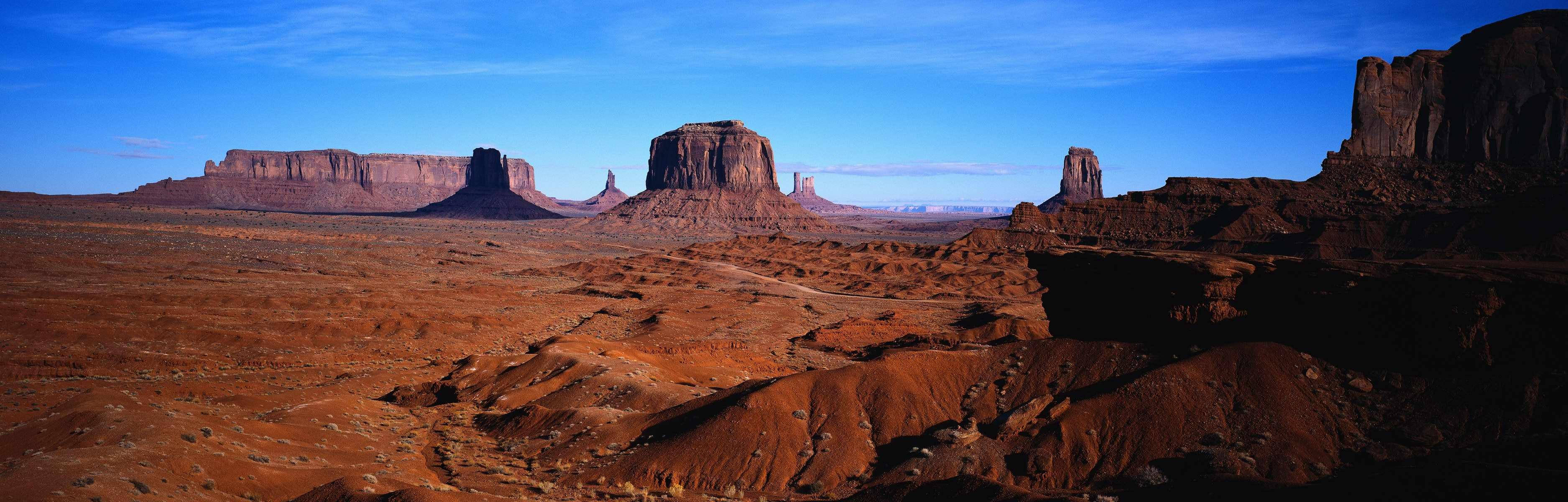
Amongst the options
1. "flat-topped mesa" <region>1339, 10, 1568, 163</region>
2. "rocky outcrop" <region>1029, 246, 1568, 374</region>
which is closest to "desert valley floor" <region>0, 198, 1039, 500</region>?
"rocky outcrop" <region>1029, 246, 1568, 374</region>

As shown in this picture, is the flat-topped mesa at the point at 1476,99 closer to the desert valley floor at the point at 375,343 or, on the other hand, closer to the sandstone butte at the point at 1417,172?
the sandstone butte at the point at 1417,172

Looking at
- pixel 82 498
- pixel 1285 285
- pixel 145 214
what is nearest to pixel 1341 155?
pixel 1285 285

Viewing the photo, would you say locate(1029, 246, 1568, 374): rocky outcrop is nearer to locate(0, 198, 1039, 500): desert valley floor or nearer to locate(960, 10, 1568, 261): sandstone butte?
locate(0, 198, 1039, 500): desert valley floor

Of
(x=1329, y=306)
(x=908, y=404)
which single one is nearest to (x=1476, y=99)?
(x=1329, y=306)

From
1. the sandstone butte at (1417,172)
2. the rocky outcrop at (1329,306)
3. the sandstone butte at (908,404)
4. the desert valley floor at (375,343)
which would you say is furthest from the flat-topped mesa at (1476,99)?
the rocky outcrop at (1329,306)

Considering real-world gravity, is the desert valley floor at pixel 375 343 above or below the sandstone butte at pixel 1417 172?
below

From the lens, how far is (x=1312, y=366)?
66.9ft

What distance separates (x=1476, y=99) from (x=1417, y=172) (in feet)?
27.4

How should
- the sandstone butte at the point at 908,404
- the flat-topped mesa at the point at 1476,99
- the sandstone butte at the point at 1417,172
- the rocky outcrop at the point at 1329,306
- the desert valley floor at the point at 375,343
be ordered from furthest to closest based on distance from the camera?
the flat-topped mesa at the point at 1476,99, the sandstone butte at the point at 1417,172, the desert valley floor at the point at 375,343, the rocky outcrop at the point at 1329,306, the sandstone butte at the point at 908,404

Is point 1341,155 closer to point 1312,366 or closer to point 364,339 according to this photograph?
point 1312,366

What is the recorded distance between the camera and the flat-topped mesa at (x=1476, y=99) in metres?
71.5

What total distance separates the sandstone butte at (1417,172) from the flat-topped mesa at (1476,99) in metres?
0.09

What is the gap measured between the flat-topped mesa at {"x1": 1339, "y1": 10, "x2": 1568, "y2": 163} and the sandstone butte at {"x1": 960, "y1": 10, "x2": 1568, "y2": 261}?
0.29 ft

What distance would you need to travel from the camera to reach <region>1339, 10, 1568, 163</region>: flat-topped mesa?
235ft
